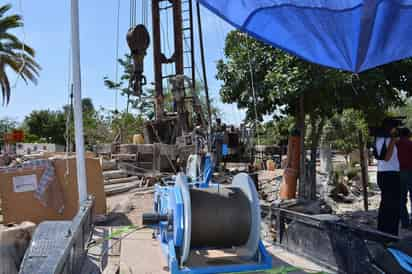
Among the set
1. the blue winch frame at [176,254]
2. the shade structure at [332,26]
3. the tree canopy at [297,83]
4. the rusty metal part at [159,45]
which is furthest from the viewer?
the rusty metal part at [159,45]

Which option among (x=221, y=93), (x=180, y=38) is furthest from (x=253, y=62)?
(x=180, y=38)

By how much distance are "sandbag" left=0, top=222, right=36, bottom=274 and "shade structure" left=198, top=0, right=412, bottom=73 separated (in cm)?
300

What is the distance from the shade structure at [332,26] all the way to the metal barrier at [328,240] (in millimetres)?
1752

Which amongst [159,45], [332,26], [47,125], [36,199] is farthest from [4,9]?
[47,125]

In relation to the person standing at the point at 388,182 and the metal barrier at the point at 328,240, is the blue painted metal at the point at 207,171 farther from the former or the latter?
the person standing at the point at 388,182

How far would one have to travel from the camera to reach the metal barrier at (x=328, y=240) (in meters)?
3.20

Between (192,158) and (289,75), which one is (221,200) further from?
(289,75)

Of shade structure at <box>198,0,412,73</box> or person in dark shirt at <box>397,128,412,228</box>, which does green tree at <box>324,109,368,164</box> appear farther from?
shade structure at <box>198,0,412,73</box>

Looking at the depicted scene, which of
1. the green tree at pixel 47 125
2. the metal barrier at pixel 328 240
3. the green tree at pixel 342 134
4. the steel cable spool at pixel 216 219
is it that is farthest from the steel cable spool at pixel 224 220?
the green tree at pixel 47 125

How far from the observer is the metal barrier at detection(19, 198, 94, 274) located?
206cm

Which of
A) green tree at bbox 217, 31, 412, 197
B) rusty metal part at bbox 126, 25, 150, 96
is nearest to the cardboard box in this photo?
green tree at bbox 217, 31, 412, 197

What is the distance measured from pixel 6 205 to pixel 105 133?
17.9 meters

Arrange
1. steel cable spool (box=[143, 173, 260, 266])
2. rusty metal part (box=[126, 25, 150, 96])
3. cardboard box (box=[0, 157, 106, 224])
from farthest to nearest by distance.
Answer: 1. rusty metal part (box=[126, 25, 150, 96])
2. cardboard box (box=[0, 157, 106, 224])
3. steel cable spool (box=[143, 173, 260, 266])

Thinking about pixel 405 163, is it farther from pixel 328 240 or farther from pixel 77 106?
pixel 77 106
